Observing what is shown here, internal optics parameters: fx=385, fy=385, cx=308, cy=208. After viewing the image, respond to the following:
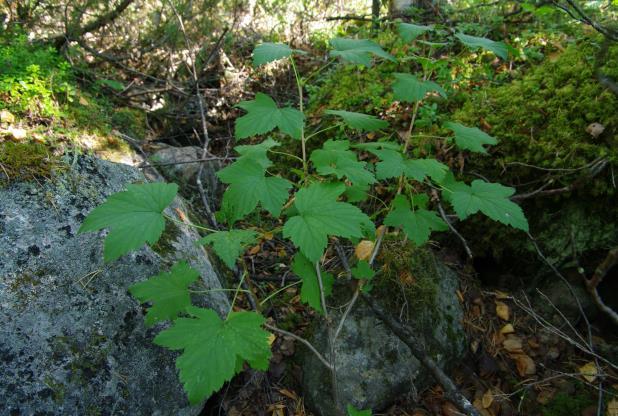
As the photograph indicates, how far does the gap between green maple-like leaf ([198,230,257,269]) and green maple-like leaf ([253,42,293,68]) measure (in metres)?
0.69

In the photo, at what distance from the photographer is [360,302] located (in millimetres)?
2396

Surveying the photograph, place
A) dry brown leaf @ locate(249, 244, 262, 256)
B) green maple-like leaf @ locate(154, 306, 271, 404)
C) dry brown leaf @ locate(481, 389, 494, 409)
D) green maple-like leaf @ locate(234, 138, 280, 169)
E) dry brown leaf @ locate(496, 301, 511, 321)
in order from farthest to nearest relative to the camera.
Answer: dry brown leaf @ locate(249, 244, 262, 256), dry brown leaf @ locate(496, 301, 511, 321), dry brown leaf @ locate(481, 389, 494, 409), green maple-like leaf @ locate(234, 138, 280, 169), green maple-like leaf @ locate(154, 306, 271, 404)

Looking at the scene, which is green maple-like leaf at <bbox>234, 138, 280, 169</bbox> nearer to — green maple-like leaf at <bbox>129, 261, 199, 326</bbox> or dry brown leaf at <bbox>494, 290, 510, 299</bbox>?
green maple-like leaf at <bbox>129, 261, 199, 326</bbox>

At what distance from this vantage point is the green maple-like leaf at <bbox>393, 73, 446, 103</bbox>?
5.66 feet

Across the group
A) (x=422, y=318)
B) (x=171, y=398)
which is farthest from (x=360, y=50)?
(x=171, y=398)

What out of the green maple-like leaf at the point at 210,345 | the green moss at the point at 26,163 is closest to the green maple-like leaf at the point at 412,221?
the green maple-like leaf at the point at 210,345

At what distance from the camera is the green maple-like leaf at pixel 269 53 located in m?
1.58

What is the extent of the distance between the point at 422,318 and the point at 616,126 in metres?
1.78

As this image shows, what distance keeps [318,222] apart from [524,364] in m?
1.86

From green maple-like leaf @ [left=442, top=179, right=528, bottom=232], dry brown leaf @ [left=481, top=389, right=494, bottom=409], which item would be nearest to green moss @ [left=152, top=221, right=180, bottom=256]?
green maple-like leaf @ [left=442, top=179, right=528, bottom=232]

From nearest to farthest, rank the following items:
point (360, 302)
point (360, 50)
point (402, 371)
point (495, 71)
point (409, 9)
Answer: point (360, 50)
point (402, 371)
point (360, 302)
point (495, 71)
point (409, 9)

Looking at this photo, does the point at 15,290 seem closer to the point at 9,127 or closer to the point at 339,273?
the point at 9,127

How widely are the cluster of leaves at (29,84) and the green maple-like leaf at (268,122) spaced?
79.0 inches

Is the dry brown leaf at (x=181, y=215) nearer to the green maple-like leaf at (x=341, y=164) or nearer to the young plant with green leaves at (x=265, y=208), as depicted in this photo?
the young plant with green leaves at (x=265, y=208)
